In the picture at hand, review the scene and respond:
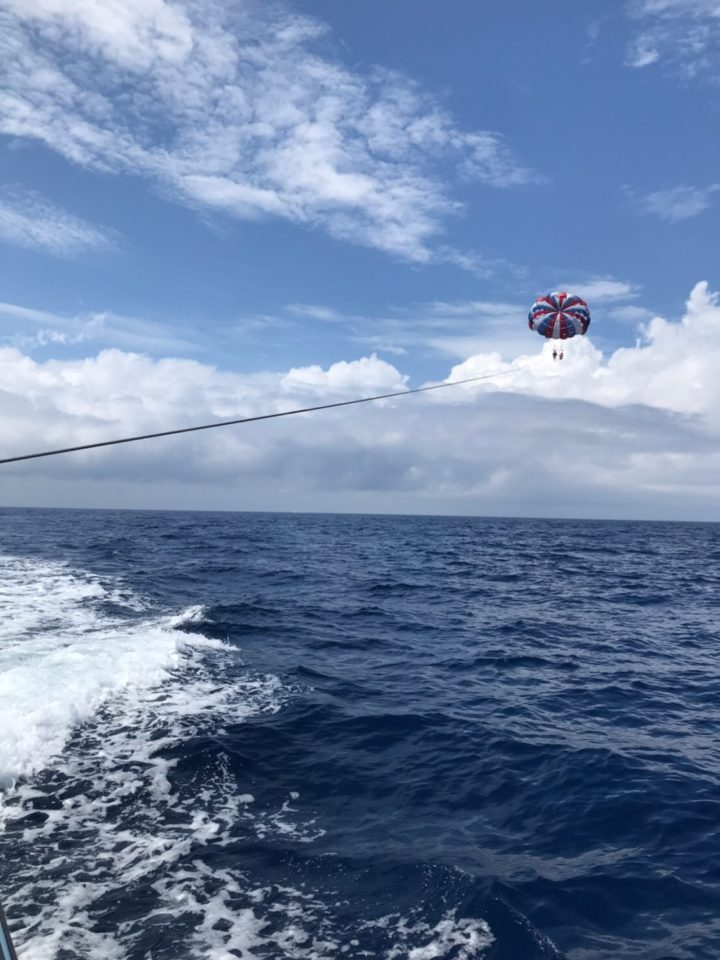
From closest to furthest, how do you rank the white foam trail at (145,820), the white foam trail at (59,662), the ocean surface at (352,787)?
the white foam trail at (145,820), the ocean surface at (352,787), the white foam trail at (59,662)

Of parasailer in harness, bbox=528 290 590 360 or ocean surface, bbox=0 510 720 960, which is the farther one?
parasailer in harness, bbox=528 290 590 360

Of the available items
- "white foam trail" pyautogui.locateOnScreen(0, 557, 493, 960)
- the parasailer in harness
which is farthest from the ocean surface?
the parasailer in harness

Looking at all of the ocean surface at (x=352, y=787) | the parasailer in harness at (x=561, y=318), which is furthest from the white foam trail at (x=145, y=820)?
the parasailer in harness at (x=561, y=318)

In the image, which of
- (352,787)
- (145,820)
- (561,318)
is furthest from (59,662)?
(561,318)

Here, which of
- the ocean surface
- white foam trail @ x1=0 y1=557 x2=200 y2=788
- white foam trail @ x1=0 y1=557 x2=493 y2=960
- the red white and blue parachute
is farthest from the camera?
the red white and blue parachute

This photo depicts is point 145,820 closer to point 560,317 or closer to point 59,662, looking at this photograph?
point 59,662

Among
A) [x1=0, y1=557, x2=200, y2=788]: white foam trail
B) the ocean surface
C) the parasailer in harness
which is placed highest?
A: the parasailer in harness

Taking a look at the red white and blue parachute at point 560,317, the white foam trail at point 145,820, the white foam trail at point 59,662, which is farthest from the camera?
the red white and blue parachute at point 560,317

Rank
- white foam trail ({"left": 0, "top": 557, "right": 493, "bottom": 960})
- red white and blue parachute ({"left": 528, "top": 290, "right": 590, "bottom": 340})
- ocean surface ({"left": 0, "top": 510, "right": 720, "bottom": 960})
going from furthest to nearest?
1. red white and blue parachute ({"left": 528, "top": 290, "right": 590, "bottom": 340})
2. ocean surface ({"left": 0, "top": 510, "right": 720, "bottom": 960})
3. white foam trail ({"left": 0, "top": 557, "right": 493, "bottom": 960})

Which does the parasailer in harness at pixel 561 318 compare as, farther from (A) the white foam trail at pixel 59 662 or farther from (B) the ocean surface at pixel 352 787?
(A) the white foam trail at pixel 59 662

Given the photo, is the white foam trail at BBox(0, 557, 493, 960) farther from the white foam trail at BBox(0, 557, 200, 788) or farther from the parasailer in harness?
the parasailer in harness
